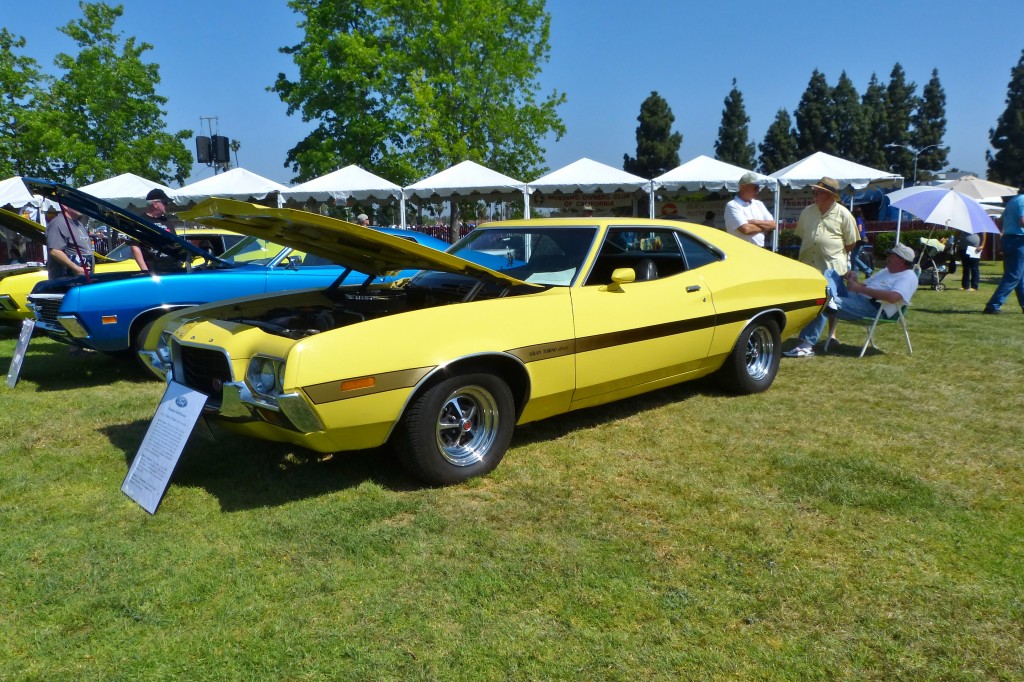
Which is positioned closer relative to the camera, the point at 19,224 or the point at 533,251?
the point at 533,251

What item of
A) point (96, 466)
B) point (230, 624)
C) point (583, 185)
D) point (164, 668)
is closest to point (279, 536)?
point (230, 624)

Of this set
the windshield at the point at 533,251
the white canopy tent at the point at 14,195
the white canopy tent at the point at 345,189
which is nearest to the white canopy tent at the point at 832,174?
the white canopy tent at the point at 345,189

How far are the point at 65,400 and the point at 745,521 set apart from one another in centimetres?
525

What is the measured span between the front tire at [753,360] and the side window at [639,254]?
80cm

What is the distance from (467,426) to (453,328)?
0.55 metres

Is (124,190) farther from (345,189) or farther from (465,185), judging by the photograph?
(465,185)

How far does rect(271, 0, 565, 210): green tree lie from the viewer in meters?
25.2

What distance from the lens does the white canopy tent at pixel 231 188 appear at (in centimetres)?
1797

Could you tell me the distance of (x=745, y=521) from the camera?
3.33 m

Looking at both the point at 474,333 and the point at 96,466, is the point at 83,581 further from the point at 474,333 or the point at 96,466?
the point at 474,333

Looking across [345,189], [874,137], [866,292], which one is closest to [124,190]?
[345,189]

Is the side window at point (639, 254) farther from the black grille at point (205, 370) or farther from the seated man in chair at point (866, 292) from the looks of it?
the seated man in chair at point (866, 292)

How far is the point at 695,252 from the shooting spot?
5.20 meters

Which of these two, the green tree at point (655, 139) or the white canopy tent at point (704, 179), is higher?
the green tree at point (655, 139)
